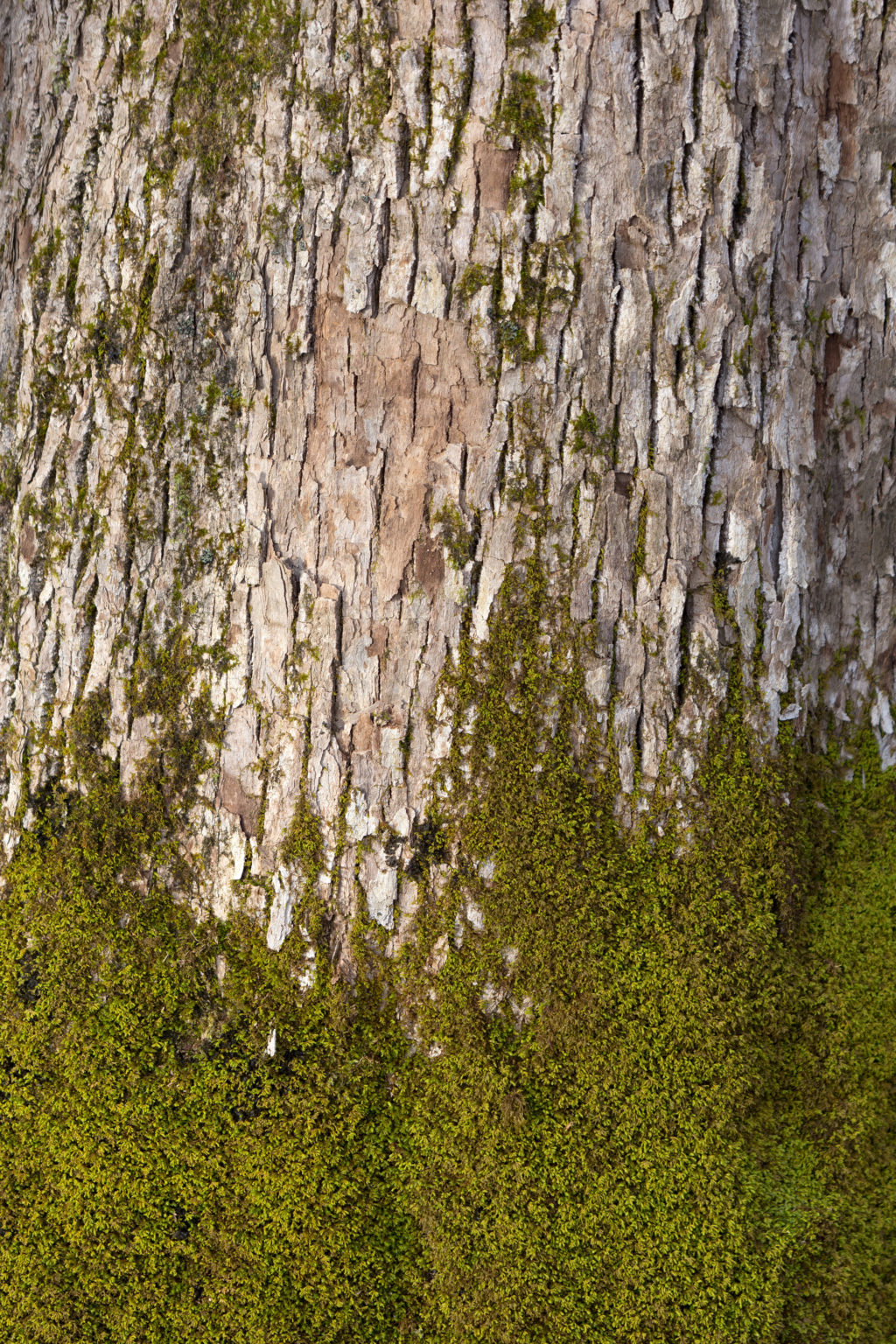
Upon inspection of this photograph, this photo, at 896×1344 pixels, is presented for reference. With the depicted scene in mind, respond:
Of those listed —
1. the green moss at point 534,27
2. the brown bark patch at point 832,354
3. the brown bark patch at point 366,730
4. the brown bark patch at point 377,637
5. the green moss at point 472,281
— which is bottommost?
the brown bark patch at point 366,730

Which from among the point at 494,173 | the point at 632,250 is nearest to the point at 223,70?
the point at 494,173

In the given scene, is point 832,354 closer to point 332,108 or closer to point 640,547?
point 640,547

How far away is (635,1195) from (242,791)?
140 centimetres

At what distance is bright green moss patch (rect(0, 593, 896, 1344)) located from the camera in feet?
6.70

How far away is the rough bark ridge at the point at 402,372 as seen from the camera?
2.10m

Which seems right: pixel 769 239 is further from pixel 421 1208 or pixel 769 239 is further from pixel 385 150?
pixel 421 1208

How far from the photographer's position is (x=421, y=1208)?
82.5 inches

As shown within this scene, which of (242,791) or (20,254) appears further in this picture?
(20,254)

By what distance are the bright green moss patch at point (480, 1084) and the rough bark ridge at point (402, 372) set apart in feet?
0.46

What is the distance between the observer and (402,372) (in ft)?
7.00

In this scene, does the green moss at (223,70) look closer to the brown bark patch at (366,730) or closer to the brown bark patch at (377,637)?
the brown bark patch at (377,637)

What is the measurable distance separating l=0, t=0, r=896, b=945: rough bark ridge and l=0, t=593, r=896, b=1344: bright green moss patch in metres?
0.14

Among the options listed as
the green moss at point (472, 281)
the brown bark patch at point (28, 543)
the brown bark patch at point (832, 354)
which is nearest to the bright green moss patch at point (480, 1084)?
the brown bark patch at point (28, 543)

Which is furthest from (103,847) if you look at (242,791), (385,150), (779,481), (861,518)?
(861,518)
